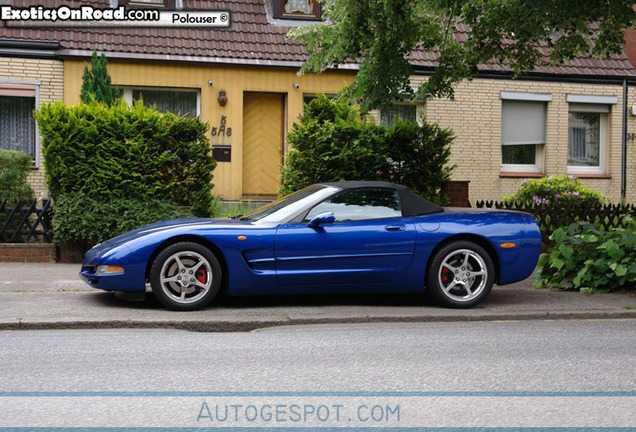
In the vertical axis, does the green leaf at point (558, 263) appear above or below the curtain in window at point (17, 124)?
below

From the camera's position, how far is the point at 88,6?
17703mm

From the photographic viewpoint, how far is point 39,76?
55.8 feet

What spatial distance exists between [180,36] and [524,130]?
865 cm

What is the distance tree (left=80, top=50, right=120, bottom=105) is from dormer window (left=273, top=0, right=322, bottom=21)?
4.51 meters

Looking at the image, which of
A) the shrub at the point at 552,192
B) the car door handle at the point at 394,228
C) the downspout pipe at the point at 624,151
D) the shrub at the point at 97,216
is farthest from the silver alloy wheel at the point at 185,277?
the downspout pipe at the point at 624,151

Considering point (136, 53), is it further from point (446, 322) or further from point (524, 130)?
point (446, 322)

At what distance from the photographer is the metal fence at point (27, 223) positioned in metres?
12.5

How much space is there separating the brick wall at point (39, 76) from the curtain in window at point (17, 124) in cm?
46

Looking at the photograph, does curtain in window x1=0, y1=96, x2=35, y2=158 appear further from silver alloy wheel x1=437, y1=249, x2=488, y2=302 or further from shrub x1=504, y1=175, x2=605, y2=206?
silver alloy wheel x1=437, y1=249, x2=488, y2=302

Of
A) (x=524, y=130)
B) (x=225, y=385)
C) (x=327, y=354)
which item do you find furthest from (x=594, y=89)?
(x=225, y=385)

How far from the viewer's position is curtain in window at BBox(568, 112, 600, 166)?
2064 centimetres

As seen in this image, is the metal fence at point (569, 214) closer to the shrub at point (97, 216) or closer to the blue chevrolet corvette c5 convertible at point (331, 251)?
the blue chevrolet corvette c5 convertible at point (331, 251)

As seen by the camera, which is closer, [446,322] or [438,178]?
[446,322]

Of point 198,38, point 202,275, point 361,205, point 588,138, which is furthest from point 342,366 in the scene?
point 588,138
